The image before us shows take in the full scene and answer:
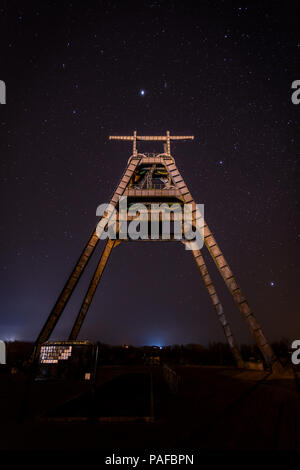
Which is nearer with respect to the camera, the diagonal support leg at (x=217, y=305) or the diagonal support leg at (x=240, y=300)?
the diagonal support leg at (x=240, y=300)

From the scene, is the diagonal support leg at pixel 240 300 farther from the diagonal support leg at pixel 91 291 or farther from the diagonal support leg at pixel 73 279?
the diagonal support leg at pixel 91 291

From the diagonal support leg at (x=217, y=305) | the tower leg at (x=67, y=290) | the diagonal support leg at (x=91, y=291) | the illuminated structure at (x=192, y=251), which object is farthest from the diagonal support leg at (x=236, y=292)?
the diagonal support leg at (x=91, y=291)

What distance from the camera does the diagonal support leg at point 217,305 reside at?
1666cm

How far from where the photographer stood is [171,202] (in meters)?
18.6

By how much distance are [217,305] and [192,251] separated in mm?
3859

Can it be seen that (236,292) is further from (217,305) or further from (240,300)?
(217,305)

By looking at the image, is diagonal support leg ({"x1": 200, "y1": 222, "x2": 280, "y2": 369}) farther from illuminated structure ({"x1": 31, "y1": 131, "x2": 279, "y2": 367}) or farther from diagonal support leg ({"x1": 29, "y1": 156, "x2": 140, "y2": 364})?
diagonal support leg ({"x1": 29, "y1": 156, "x2": 140, "y2": 364})

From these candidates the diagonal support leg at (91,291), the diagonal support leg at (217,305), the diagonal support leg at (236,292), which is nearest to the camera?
the diagonal support leg at (236,292)

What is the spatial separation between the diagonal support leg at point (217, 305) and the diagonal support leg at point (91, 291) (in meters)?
5.81

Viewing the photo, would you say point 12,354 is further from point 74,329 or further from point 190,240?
point 190,240

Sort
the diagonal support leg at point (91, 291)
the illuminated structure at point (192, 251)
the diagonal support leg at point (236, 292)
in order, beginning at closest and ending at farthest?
the diagonal support leg at point (236, 292) < the illuminated structure at point (192, 251) < the diagonal support leg at point (91, 291)
